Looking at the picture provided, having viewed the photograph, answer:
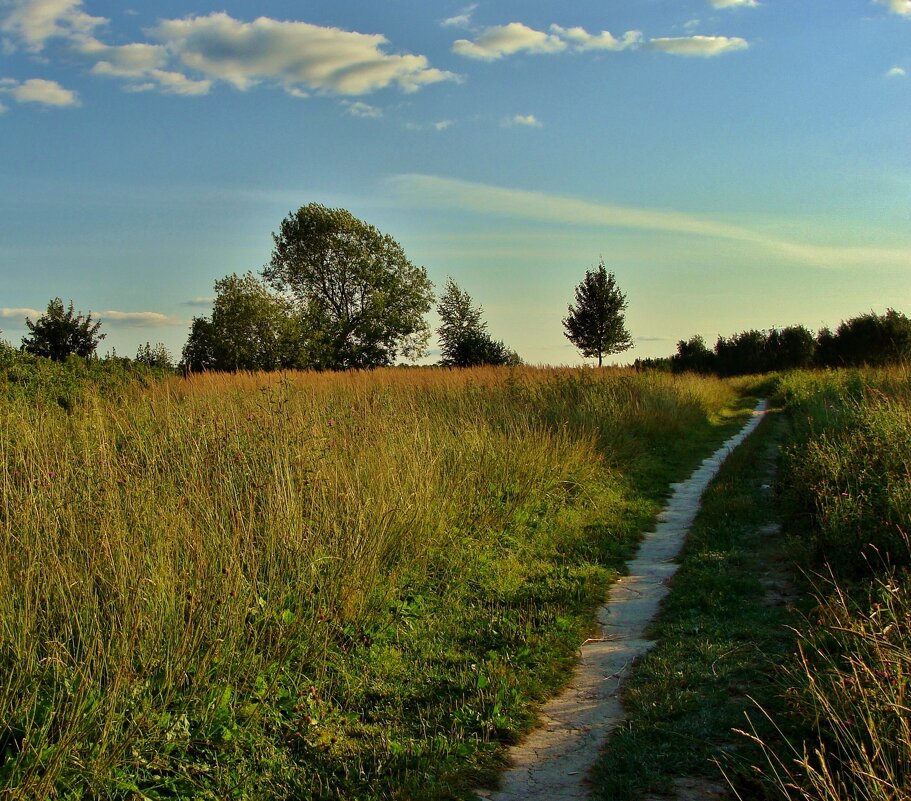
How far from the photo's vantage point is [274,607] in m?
4.62

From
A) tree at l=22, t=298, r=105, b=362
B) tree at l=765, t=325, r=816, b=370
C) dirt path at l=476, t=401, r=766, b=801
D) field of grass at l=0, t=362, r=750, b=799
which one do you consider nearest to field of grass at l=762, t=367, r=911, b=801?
dirt path at l=476, t=401, r=766, b=801

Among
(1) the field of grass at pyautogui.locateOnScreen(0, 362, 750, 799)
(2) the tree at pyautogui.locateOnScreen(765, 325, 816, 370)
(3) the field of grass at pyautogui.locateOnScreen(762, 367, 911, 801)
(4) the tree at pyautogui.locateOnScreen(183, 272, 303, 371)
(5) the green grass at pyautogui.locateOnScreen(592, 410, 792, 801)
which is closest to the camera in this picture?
(3) the field of grass at pyautogui.locateOnScreen(762, 367, 911, 801)

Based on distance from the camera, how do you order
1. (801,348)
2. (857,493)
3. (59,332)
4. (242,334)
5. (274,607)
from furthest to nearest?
(801,348) → (242,334) → (59,332) → (857,493) → (274,607)

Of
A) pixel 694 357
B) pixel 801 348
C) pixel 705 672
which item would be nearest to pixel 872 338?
pixel 801 348

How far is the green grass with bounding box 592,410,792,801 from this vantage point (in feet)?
12.3

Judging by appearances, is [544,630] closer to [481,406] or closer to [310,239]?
[481,406]

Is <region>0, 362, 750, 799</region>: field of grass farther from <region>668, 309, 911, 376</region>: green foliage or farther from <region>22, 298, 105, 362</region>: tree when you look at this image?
<region>668, 309, 911, 376</region>: green foliage

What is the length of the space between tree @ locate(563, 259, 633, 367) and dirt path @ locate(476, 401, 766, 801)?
124 feet

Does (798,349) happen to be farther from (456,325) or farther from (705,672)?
(705,672)

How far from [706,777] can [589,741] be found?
695 mm

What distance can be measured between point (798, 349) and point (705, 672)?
48.3 metres

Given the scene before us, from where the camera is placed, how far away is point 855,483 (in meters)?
7.39

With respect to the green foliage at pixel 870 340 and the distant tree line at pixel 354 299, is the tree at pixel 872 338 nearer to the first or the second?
the green foliage at pixel 870 340

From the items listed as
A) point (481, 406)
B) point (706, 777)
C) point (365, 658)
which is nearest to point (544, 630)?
point (365, 658)
